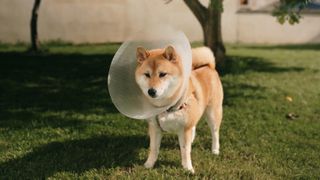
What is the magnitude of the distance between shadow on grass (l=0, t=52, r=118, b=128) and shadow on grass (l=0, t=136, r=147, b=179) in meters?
0.99

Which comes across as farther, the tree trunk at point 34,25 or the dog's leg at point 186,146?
the tree trunk at point 34,25

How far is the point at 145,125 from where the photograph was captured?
269 inches

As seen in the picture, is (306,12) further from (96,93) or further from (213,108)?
(213,108)

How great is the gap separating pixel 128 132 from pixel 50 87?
3363mm

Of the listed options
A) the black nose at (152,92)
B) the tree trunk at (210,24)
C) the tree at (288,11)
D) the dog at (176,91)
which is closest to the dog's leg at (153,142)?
the dog at (176,91)

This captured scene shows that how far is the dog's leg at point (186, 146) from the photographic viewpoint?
4.93m

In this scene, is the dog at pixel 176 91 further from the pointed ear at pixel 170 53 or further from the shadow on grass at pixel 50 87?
the shadow on grass at pixel 50 87

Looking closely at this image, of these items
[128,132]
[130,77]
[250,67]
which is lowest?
[250,67]

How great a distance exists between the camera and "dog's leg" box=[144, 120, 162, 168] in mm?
5047

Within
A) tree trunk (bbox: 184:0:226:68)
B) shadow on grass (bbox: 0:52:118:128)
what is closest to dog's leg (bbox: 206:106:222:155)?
shadow on grass (bbox: 0:52:118:128)

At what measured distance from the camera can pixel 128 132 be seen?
652 centimetres

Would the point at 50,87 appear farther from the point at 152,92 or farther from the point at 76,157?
the point at 152,92

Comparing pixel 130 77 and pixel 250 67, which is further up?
pixel 130 77

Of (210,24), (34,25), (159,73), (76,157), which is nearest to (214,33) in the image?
(210,24)
